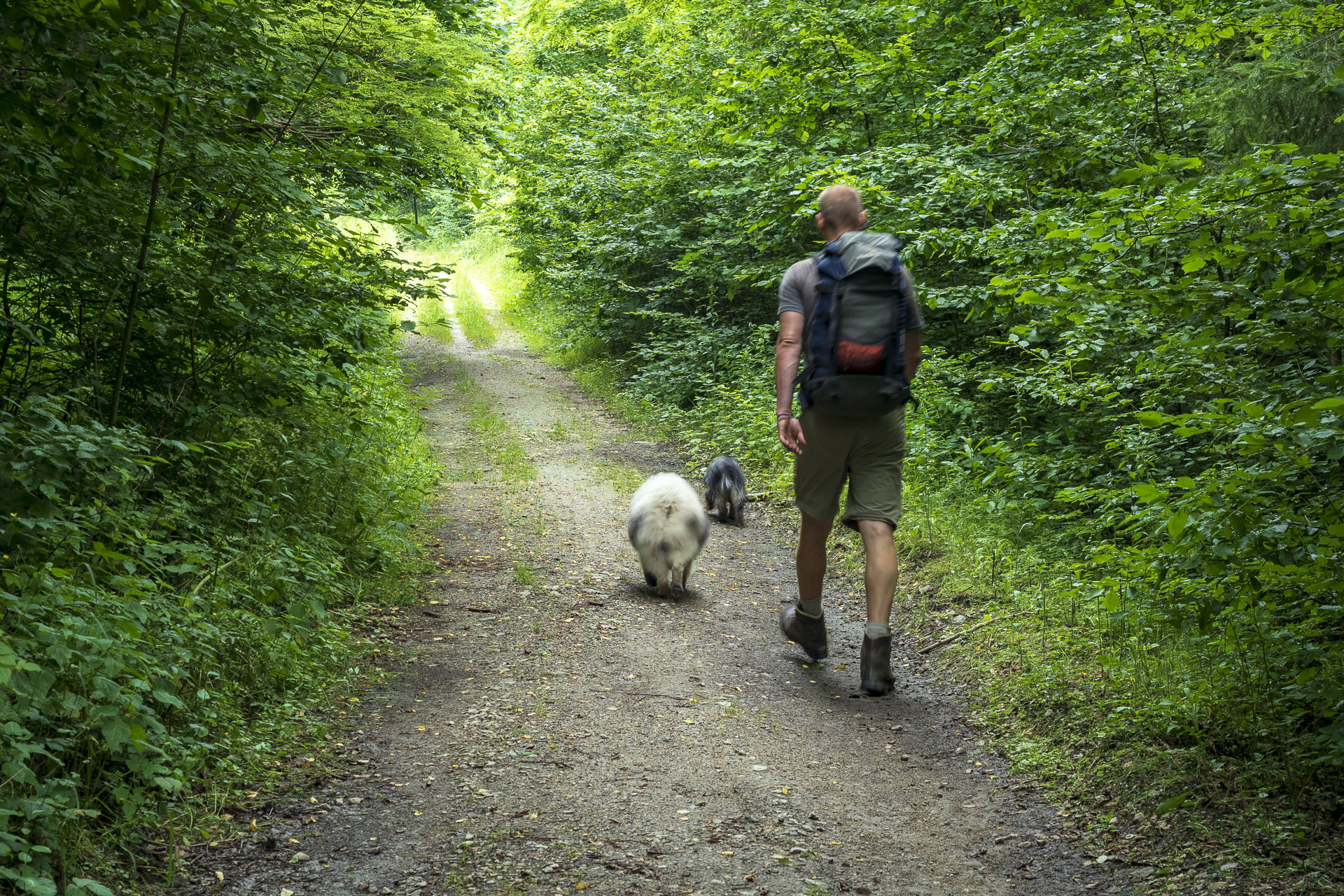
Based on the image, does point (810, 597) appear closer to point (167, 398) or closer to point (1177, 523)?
point (1177, 523)

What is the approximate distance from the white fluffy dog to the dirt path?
19 centimetres

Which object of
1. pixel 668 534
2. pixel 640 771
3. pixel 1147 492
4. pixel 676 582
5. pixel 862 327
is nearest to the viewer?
pixel 1147 492

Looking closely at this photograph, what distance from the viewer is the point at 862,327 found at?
15.5ft

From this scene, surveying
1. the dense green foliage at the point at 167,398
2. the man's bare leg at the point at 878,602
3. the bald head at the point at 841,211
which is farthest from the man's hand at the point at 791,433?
the dense green foliage at the point at 167,398

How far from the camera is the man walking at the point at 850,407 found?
4.77 m

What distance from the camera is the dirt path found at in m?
3.26

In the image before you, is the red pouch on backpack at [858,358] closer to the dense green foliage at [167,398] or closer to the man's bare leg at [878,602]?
the man's bare leg at [878,602]

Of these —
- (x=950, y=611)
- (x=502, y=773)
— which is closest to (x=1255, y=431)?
(x=950, y=611)

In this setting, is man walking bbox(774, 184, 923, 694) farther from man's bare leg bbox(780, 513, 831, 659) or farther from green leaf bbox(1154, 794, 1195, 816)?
green leaf bbox(1154, 794, 1195, 816)

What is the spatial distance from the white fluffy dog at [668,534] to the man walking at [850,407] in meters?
1.63

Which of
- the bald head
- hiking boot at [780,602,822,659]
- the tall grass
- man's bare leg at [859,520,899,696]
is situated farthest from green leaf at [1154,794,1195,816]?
the tall grass

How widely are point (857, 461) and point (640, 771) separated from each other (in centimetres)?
203

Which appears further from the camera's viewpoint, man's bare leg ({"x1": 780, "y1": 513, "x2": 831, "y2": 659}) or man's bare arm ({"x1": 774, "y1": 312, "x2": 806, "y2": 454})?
man's bare leg ({"x1": 780, "y1": 513, "x2": 831, "y2": 659})

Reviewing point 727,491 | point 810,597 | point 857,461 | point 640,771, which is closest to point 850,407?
point 857,461
